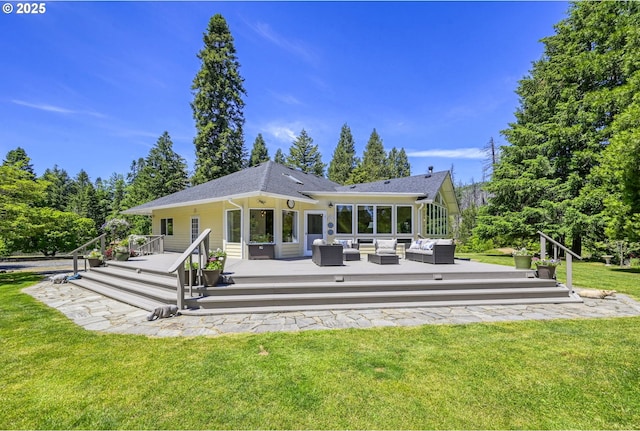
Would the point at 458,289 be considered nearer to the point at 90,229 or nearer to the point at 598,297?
the point at 598,297

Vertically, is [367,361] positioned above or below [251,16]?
below

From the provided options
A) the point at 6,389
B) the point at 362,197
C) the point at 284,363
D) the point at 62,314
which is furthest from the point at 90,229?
the point at 284,363

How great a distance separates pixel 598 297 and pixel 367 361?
22.4ft

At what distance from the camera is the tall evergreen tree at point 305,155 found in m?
35.4

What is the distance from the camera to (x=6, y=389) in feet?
9.24

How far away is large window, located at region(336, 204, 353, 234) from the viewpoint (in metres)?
12.4

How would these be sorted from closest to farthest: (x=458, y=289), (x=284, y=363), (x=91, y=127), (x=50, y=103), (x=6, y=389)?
(x=6, y=389)
(x=284, y=363)
(x=458, y=289)
(x=50, y=103)
(x=91, y=127)

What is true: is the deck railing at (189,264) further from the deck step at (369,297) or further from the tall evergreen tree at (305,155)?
the tall evergreen tree at (305,155)

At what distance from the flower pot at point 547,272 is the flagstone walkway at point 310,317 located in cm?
78

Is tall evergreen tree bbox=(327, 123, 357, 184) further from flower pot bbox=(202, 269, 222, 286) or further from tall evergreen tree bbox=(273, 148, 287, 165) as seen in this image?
flower pot bbox=(202, 269, 222, 286)

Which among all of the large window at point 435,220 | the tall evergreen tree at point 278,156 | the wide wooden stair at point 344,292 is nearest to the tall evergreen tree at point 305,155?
the tall evergreen tree at point 278,156

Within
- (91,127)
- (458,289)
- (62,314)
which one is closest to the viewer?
(62,314)

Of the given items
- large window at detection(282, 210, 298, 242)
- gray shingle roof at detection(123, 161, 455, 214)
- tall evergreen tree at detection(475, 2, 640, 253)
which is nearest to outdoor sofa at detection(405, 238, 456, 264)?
gray shingle roof at detection(123, 161, 455, 214)

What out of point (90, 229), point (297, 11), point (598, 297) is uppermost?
point (297, 11)
